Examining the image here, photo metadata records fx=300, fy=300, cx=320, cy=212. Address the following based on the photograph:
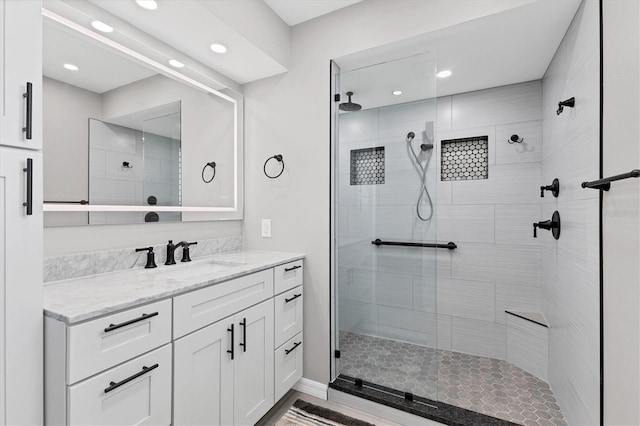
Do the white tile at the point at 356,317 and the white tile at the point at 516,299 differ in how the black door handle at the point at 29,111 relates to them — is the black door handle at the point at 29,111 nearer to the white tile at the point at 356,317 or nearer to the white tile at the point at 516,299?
the white tile at the point at 356,317

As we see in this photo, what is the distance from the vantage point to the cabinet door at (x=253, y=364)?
5.16ft

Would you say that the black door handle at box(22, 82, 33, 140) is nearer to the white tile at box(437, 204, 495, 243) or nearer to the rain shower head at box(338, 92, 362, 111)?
the rain shower head at box(338, 92, 362, 111)

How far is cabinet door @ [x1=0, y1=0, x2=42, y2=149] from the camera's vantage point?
0.92m

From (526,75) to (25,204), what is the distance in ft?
10.1

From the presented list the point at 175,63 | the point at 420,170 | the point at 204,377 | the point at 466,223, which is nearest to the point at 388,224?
the point at 420,170

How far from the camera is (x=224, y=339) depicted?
1.50 meters

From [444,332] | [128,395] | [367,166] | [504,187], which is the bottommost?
[444,332]

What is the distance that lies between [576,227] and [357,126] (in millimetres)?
1411

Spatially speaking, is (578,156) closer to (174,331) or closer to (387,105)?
(387,105)

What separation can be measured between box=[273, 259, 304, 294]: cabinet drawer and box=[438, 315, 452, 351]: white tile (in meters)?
1.52

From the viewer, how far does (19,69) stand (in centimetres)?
95

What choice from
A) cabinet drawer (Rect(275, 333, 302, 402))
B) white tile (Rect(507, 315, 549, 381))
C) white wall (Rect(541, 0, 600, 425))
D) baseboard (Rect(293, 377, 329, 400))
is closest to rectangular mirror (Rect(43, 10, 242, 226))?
cabinet drawer (Rect(275, 333, 302, 402))

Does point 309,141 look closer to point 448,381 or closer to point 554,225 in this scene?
point 554,225

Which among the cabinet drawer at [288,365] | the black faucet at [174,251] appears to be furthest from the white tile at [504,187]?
the black faucet at [174,251]
